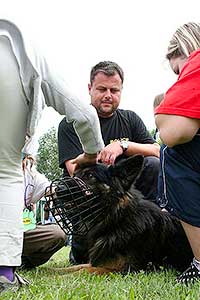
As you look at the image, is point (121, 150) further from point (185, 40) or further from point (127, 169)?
point (185, 40)

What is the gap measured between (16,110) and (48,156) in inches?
→ 1924

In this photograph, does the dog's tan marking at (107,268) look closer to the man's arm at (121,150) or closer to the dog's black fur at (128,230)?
the dog's black fur at (128,230)

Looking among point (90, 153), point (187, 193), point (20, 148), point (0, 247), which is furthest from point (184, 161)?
point (0, 247)

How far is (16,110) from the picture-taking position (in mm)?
2557

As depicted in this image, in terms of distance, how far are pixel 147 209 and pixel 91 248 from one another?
1.94 feet

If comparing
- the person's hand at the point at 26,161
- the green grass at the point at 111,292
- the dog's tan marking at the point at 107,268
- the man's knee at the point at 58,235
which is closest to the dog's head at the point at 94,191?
the dog's tan marking at the point at 107,268

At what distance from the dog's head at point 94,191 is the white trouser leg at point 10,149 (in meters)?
0.71

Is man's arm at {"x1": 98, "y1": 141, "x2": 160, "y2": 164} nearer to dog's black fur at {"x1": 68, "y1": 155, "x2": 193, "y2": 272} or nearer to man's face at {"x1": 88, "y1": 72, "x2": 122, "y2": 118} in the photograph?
dog's black fur at {"x1": 68, "y1": 155, "x2": 193, "y2": 272}

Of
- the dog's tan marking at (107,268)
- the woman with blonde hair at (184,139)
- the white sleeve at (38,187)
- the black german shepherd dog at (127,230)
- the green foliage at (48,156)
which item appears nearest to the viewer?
the woman with blonde hair at (184,139)

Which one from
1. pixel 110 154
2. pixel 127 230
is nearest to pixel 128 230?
pixel 127 230

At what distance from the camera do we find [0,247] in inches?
98.1

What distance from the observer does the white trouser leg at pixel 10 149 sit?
2.52 metres

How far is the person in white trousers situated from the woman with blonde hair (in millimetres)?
601

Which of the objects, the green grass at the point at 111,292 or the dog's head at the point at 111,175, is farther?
the dog's head at the point at 111,175
